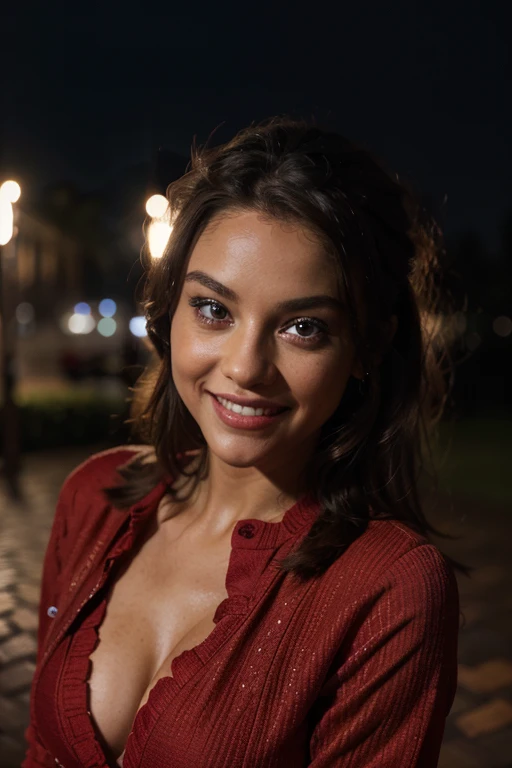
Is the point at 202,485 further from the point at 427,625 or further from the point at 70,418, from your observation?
the point at 70,418

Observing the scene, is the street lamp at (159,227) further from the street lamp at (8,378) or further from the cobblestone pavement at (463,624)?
the street lamp at (8,378)

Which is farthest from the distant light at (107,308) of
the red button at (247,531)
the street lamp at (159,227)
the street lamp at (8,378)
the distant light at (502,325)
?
the red button at (247,531)

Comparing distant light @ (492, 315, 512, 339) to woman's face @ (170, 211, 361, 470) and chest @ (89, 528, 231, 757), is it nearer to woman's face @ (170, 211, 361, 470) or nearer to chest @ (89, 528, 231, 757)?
chest @ (89, 528, 231, 757)

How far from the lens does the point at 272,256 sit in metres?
1.65

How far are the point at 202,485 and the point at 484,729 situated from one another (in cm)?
251

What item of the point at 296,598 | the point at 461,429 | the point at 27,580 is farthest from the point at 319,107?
the point at 461,429

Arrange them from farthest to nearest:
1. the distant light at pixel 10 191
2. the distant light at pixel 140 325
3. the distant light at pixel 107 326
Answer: the distant light at pixel 107 326
the distant light at pixel 10 191
the distant light at pixel 140 325

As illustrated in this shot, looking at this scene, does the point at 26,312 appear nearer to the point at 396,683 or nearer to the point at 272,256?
the point at 272,256

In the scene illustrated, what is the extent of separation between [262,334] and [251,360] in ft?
0.20

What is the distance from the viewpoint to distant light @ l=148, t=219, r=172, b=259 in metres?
2.04

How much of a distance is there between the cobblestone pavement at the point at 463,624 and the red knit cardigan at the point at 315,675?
629 mm

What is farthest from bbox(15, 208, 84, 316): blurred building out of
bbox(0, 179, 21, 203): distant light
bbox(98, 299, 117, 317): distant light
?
bbox(0, 179, 21, 203): distant light

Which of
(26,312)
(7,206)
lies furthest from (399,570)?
(26,312)

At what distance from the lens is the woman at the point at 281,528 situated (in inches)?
62.0
